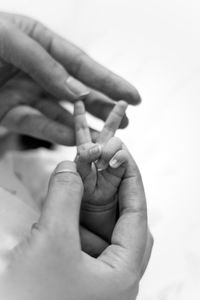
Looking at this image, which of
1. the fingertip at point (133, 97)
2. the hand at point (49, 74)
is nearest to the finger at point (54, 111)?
the hand at point (49, 74)

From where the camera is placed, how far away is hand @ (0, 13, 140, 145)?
771 millimetres

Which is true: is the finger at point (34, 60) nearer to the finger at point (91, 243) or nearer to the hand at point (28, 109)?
the hand at point (28, 109)

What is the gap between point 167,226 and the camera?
2.63ft

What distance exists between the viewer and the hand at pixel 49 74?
2.53ft

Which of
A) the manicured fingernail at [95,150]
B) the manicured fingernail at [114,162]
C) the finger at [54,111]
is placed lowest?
the finger at [54,111]

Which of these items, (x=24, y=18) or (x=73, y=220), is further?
(x=24, y=18)

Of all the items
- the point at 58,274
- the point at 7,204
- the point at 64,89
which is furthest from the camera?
the point at 64,89

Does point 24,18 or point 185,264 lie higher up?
point 24,18

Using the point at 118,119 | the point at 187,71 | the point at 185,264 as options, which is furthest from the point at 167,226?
the point at 187,71

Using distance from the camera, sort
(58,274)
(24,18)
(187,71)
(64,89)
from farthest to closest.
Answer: (187,71)
(24,18)
(64,89)
(58,274)

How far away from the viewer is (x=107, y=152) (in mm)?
675

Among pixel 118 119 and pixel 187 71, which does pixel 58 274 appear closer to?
pixel 118 119

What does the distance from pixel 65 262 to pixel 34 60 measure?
1.16ft

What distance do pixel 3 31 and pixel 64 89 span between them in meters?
0.13
